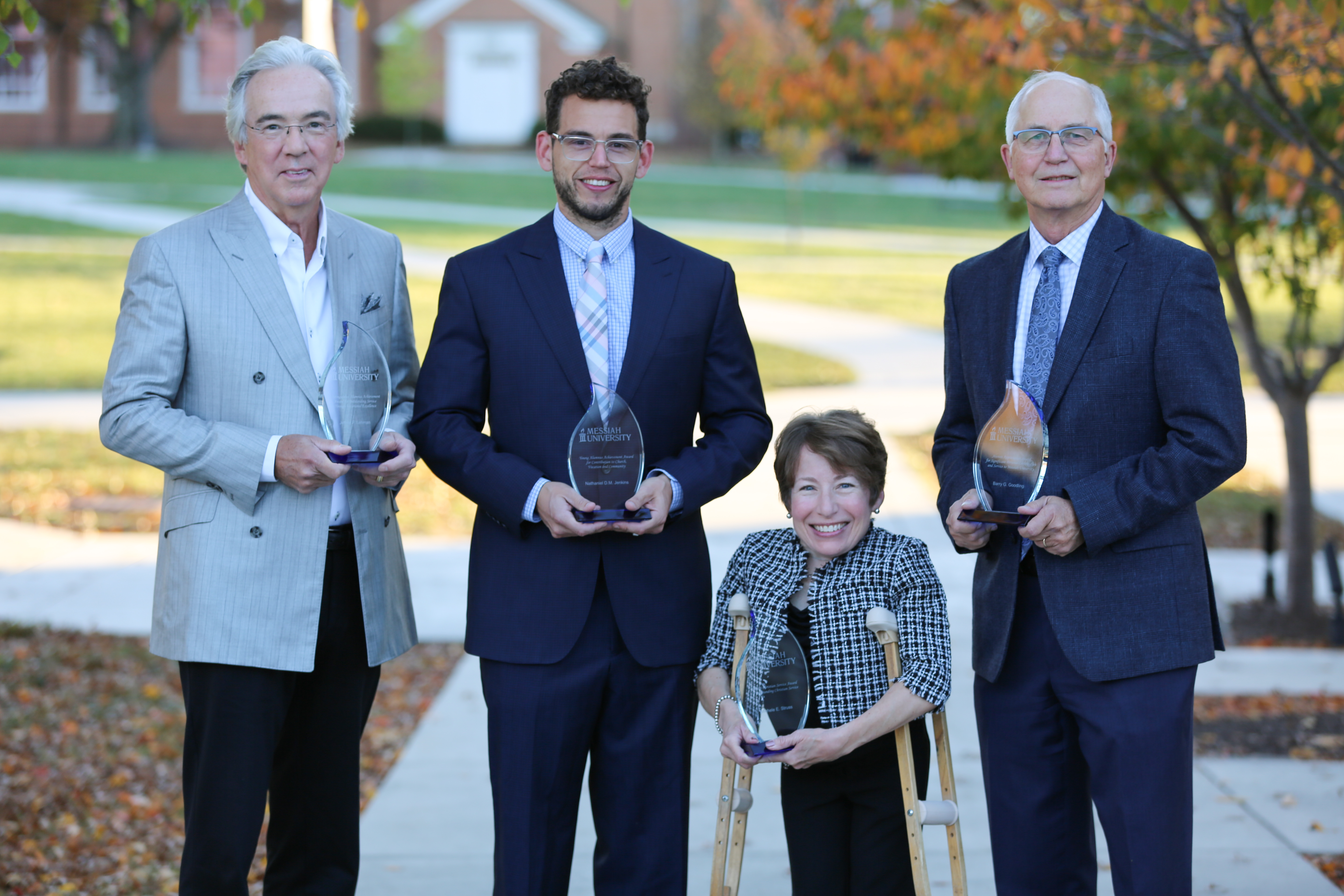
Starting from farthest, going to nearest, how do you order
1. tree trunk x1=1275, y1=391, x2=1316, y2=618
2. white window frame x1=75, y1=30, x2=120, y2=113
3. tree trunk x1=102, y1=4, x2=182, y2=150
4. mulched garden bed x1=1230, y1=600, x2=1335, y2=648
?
white window frame x1=75, y1=30, x2=120, y2=113, tree trunk x1=102, y1=4, x2=182, y2=150, tree trunk x1=1275, y1=391, x2=1316, y2=618, mulched garden bed x1=1230, y1=600, x2=1335, y2=648

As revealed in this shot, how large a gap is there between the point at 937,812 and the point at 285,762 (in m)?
1.64

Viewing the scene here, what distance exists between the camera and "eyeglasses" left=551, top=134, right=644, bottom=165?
330cm

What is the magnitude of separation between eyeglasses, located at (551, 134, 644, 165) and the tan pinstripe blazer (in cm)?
76

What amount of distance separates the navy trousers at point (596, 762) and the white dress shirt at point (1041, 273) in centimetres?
110

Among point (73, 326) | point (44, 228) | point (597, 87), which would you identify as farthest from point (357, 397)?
point (44, 228)

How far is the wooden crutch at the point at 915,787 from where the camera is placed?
10.6 feet

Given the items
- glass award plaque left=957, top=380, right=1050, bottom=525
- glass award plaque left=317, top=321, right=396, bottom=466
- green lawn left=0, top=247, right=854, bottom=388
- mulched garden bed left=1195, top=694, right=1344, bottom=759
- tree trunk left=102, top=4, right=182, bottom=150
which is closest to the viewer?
glass award plaque left=957, top=380, right=1050, bottom=525

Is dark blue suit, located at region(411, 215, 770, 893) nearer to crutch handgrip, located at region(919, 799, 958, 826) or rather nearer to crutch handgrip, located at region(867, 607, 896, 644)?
crutch handgrip, located at region(867, 607, 896, 644)

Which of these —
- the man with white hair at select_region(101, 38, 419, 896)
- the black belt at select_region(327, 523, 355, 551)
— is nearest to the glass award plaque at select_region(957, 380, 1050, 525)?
the man with white hair at select_region(101, 38, 419, 896)

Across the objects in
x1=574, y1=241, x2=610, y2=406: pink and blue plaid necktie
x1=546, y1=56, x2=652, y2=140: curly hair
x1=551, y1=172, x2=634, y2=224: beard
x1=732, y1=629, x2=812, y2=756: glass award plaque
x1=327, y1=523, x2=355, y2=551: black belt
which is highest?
x1=546, y1=56, x2=652, y2=140: curly hair

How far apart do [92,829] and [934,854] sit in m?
2.96

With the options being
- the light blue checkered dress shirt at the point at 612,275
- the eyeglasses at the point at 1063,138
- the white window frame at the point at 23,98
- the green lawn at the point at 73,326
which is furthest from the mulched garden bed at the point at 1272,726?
the white window frame at the point at 23,98

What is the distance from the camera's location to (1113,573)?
10.6 ft

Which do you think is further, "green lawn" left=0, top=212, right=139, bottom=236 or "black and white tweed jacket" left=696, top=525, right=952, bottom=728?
"green lawn" left=0, top=212, right=139, bottom=236
